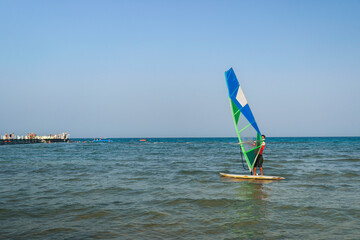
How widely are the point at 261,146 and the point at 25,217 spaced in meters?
10.1

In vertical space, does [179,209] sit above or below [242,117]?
below

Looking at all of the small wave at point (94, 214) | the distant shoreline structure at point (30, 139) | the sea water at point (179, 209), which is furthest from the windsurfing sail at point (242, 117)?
the distant shoreline structure at point (30, 139)

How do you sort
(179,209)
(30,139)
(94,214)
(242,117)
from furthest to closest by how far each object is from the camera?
(30,139)
(242,117)
(179,209)
(94,214)

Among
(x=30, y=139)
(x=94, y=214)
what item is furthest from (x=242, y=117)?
(x=30, y=139)

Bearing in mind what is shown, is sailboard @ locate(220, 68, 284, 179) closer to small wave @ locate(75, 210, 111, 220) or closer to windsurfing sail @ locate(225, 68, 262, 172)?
windsurfing sail @ locate(225, 68, 262, 172)

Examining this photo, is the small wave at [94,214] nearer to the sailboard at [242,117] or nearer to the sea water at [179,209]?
the sea water at [179,209]

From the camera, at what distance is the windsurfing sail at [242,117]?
13617 mm

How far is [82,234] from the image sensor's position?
20.7 feet

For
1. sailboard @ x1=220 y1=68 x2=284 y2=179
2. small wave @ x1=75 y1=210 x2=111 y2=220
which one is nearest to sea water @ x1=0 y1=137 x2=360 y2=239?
small wave @ x1=75 y1=210 x2=111 y2=220

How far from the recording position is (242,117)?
45.0ft

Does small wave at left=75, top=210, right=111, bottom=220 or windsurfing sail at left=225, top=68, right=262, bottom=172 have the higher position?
windsurfing sail at left=225, top=68, right=262, bottom=172

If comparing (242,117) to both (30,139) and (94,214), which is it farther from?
(30,139)

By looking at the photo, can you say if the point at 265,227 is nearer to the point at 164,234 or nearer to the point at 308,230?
the point at 308,230

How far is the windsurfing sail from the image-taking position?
13.6 m
